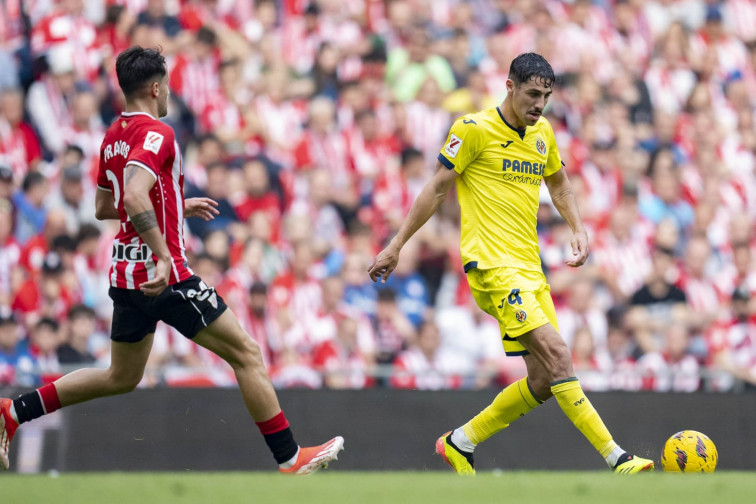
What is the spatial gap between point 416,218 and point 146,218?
170cm

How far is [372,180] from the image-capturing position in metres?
12.4

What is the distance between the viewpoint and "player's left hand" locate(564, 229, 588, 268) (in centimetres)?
715

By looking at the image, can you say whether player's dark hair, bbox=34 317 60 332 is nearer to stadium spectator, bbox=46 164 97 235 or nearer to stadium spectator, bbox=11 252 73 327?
stadium spectator, bbox=11 252 73 327

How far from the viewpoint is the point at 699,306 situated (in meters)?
12.2

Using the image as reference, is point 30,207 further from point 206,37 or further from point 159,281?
point 159,281

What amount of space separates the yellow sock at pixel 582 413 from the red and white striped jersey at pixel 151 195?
226cm

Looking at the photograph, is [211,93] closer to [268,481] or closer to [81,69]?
[81,69]

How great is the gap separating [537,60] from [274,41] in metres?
6.69

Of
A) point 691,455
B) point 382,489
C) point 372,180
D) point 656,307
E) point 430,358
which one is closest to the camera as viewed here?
point 382,489

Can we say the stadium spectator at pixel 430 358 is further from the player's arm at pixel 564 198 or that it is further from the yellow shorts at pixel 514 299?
the yellow shorts at pixel 514 299

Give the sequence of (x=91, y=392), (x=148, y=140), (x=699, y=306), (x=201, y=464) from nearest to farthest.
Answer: (x=148, y=140)
(x=91, y=392)
(x=201, y=464)
(x=699, y=306)

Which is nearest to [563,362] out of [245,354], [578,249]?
[578,249]

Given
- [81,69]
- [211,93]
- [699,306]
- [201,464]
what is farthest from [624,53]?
[201,464]

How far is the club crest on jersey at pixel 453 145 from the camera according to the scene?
7.15m
